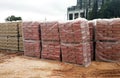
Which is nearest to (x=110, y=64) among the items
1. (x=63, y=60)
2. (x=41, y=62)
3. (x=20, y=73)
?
(x=63, y=60)

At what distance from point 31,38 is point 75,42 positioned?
3.28 m

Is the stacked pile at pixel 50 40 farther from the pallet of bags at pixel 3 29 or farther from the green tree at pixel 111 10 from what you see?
the green tree at pixel 111 10

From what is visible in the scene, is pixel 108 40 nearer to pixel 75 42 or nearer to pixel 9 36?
pixel 75 42

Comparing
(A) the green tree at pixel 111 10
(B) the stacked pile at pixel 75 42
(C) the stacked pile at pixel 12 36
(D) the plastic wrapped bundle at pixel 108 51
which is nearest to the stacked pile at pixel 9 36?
(C) the stacked pile at pixel 12 36

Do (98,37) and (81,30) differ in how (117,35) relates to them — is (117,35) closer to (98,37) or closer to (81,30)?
(98,37)

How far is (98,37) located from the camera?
1156 centimetres

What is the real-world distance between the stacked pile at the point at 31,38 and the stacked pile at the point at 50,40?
44 cm

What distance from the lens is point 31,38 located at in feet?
41.3

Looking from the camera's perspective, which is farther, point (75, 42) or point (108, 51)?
point (108, 51)

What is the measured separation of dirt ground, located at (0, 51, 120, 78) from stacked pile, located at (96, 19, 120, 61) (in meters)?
0.55

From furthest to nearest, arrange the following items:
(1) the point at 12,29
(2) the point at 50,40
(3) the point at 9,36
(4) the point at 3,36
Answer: (4) the point at 3,36
(3) the point at 9,36
(1) the point at 12,29
(2) the point at 50,40

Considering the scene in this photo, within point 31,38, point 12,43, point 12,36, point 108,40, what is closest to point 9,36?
point 12,36

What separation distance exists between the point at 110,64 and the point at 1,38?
8.54 metres

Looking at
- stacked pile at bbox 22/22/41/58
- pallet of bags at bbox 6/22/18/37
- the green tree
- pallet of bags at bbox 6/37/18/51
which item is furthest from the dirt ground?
the green tree
